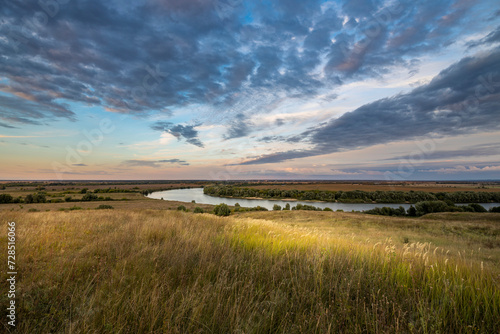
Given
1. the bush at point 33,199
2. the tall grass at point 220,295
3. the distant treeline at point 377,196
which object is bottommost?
the distant treeline at point 377,196

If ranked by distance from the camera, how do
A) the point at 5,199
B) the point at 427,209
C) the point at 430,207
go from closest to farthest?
the point at 5,199
the point at 430,207
the point at 427,209

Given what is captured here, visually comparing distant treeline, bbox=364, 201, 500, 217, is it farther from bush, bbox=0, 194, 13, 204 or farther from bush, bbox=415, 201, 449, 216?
bush, bbox=0, 194, 13, 204

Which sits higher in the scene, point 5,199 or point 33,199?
point 5,199

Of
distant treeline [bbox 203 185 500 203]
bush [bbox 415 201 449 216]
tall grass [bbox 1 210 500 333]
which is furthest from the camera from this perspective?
distant treeline [bbox 203 185 500 203]

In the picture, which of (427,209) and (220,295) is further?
(427,209)

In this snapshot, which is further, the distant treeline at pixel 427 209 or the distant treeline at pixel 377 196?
the distant treeline at pixel 377 196

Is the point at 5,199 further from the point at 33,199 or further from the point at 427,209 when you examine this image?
the point at 427,209

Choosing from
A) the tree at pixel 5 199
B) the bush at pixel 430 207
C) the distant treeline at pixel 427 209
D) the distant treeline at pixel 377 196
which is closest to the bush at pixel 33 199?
the tree at pixel 5 199

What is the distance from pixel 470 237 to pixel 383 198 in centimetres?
10309

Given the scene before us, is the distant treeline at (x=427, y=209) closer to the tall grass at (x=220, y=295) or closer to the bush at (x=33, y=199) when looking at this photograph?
the tall grass at (x=220, y=295)

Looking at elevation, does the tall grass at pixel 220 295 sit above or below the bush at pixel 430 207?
above

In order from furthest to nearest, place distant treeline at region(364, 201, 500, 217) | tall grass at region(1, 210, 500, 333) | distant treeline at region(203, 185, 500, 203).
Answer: distant treeline at region(203, 185, 500, 203) < distant treeline at region(364, 201, 500, 217) < tall grass at region(1, 210, 500, 333)

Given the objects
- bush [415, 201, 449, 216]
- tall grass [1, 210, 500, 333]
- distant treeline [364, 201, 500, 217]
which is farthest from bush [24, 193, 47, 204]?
bush [415, 201, 449, 216]

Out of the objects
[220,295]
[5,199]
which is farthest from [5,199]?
[220,295]
